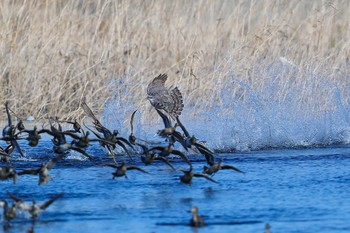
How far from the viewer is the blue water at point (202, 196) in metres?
4.74

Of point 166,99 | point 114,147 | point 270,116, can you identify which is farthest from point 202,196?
point 270,116

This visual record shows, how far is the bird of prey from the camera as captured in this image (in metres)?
6.64

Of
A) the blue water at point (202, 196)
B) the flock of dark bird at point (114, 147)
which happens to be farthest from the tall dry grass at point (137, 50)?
the flock of dark bird at point (114, 147)

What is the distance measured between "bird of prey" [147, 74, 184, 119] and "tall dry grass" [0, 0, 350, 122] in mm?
2195

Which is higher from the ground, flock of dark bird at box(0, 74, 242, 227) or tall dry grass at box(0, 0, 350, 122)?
tall dry grass at box(0, 0, 350, 122)

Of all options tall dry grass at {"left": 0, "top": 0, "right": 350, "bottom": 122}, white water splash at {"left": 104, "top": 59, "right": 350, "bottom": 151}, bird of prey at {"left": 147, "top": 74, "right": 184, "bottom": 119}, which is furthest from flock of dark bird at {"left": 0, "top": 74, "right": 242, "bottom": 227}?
tall dry grass at {"left": 0, "top": 0, "right": 350, "bottom": 122}

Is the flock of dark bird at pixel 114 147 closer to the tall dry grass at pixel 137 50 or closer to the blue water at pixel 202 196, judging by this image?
the blue water at pixel 202 196

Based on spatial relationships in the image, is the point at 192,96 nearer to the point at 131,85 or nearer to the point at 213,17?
the point at 131,85

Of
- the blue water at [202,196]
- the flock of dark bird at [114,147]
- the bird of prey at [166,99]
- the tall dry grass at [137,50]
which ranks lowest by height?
the blue water at [202,196]

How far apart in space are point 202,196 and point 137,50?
4644 mm

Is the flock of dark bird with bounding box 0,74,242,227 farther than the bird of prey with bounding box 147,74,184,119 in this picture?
No

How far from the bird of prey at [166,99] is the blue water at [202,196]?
39cm

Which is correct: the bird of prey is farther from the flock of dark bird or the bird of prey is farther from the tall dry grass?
the tall dry grass

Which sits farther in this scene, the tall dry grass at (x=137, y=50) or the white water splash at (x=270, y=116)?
the tall dry grass at (x=137, y=50)
